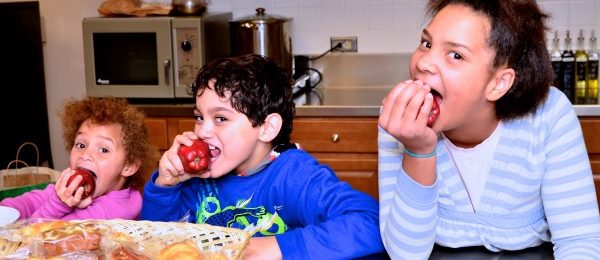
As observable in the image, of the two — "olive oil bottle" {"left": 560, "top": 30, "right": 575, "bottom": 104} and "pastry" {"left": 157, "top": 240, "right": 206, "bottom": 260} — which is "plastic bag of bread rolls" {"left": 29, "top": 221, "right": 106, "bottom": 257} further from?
"olive oil bottle" {"left": 560, "top": 30, "right": 575, "bottom": 104}

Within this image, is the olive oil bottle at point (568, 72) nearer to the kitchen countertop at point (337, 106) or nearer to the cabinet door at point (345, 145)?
the kitchen countertop at point (337, 106)

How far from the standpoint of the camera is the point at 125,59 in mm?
3531

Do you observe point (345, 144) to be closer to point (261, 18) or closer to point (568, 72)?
point (261, 18)

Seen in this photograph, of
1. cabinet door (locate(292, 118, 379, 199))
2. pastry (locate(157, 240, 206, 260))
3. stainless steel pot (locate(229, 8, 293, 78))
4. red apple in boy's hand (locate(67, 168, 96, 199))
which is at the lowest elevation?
cabinet door (locate(292, 118, 379, 199))

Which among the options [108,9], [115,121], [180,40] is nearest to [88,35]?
[108,9]

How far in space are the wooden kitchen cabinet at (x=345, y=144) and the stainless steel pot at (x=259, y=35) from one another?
0.37 metres

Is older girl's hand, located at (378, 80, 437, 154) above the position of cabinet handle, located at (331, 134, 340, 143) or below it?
above

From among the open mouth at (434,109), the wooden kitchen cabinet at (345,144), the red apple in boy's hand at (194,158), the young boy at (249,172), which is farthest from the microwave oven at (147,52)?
the open mouth at (434,109)

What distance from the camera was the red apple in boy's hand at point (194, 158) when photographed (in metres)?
1.40

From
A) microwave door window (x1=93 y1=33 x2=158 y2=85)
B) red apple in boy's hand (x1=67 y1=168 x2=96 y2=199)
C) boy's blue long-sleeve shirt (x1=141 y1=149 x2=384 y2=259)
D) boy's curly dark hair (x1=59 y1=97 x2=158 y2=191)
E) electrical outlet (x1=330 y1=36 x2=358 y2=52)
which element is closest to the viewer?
boy's blue long-sleeve shirt (x1=141 y1=149 x2=384 y2=259)

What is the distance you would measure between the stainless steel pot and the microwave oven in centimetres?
11

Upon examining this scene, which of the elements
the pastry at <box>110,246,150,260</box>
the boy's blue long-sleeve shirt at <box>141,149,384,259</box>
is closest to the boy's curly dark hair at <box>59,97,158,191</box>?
the boy's blue long-sleeve shirt at <box>141,149,384,259</box>

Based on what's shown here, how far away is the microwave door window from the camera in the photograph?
3480 millimetres

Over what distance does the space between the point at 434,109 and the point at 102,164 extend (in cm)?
82
